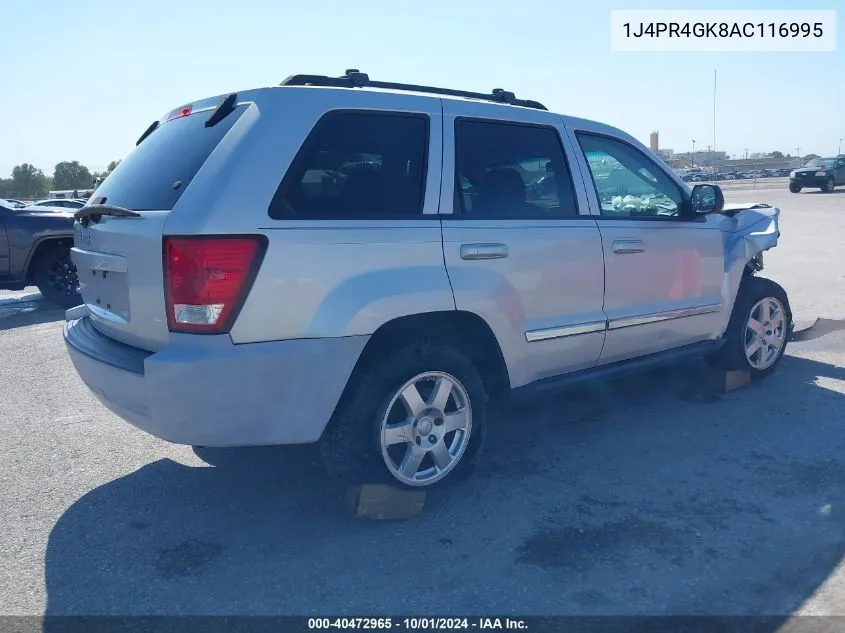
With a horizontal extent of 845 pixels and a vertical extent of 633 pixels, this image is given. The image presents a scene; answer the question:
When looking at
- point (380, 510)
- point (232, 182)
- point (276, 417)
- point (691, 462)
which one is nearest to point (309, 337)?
point (276, 417)

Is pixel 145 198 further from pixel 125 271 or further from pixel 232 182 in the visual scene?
pixel 232 182

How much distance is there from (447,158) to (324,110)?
2.25 ft

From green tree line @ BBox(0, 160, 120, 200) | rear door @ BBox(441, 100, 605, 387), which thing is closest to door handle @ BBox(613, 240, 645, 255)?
rear door @ BBox(441, 100, 605, 387)

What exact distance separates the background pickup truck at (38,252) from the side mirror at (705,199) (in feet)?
25.4

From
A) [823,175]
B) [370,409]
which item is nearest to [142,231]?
[370,409]

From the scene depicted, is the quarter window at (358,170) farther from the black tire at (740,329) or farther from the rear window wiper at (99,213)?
the black tire at (740,329)

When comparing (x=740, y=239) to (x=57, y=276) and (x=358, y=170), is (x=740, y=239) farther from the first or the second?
(x=57, y=276)

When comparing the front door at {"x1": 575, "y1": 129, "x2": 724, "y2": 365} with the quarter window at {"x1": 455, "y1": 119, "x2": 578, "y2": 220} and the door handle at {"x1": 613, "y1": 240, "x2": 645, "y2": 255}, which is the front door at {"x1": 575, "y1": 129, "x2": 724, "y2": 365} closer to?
the door handle at {"x1": 613, "y1": 240, "x2": 645, "y2": 255}

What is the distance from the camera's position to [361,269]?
3303mm

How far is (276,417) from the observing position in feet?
10.5

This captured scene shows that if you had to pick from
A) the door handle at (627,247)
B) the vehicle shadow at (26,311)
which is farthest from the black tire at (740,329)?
the vehicle shadow at (26,311)

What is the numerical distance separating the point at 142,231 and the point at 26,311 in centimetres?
791

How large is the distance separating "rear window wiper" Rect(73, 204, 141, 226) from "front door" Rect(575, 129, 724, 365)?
2.52m

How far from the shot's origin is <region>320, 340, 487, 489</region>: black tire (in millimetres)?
3432
